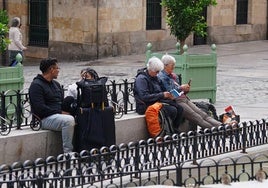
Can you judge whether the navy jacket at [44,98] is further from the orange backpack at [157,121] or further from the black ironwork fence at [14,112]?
the orange backpack at [157,121]

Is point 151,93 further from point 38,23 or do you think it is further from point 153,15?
point 38,23

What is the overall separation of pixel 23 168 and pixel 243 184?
2.13m

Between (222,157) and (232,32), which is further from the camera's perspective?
(232,32)

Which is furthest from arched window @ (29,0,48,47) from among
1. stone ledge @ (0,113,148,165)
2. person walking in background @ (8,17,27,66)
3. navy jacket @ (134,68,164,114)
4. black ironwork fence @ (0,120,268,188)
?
stone ledge @ (0,113,148,165)

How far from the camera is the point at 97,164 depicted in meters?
10.6

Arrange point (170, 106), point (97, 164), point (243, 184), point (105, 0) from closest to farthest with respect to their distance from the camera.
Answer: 1. point (243, 184)
2. point (97, 164)
3. point (170, 106)
4. point (105, 0)

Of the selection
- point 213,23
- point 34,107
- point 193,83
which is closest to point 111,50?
point 213,23

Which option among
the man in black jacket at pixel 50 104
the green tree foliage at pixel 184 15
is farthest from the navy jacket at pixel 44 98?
the green tree foliage at pixel 184 15

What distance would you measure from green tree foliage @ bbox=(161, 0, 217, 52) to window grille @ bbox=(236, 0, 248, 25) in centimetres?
1331

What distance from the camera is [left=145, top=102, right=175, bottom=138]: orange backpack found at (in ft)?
45.7

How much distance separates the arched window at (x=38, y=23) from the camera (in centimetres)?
2925

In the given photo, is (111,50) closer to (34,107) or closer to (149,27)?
(149,27)

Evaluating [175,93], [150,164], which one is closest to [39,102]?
[150,164]

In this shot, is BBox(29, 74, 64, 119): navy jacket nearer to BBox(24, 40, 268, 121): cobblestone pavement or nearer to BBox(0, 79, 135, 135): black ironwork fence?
BBox(0, 79, 135, 135): black ironwork fence
